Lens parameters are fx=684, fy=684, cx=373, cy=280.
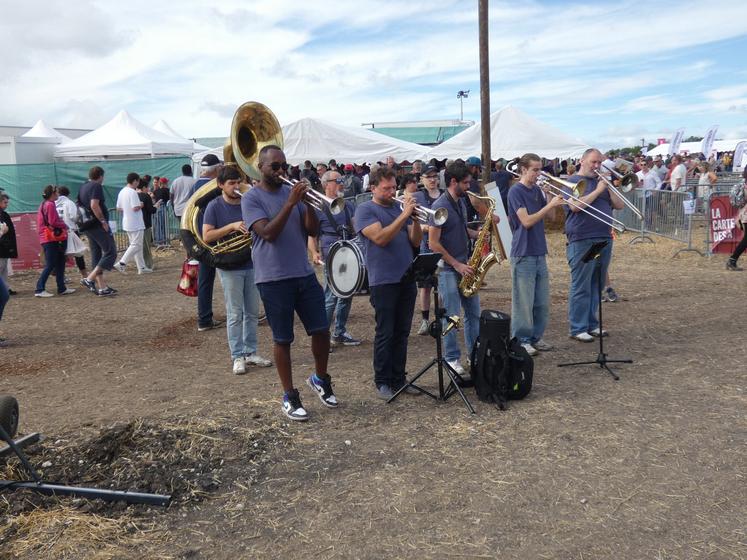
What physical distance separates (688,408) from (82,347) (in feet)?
21.0

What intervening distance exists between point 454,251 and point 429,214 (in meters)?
0.69

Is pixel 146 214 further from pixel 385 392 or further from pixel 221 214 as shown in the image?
pixel 385 392

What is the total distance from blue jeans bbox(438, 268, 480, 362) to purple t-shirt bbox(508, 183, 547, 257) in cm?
72

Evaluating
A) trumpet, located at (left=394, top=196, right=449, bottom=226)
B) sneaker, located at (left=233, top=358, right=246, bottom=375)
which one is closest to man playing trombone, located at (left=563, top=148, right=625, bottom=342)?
trumpet, located at (left=394, top=196, right=449, bottom=226)

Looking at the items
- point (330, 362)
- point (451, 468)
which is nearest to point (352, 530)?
point (451, 468)

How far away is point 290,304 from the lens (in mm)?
5039

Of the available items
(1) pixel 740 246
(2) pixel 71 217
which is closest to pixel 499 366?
(1) pixel 740 246

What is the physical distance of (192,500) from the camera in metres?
4.00

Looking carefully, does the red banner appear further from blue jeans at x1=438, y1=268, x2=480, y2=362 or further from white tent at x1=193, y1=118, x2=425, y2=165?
white tent at x1=193, y1=118, x2=425, y2=165

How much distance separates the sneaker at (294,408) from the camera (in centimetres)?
511

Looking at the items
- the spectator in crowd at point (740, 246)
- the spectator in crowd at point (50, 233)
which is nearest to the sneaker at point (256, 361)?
the spectator in crowd at point (50, 233)

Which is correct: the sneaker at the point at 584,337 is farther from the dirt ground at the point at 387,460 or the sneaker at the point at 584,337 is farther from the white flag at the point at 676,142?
the white flag at the point at 676,142

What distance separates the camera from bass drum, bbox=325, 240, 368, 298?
5668 millimetres

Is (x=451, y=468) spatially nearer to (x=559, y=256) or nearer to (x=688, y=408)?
(x=688, y=408)
